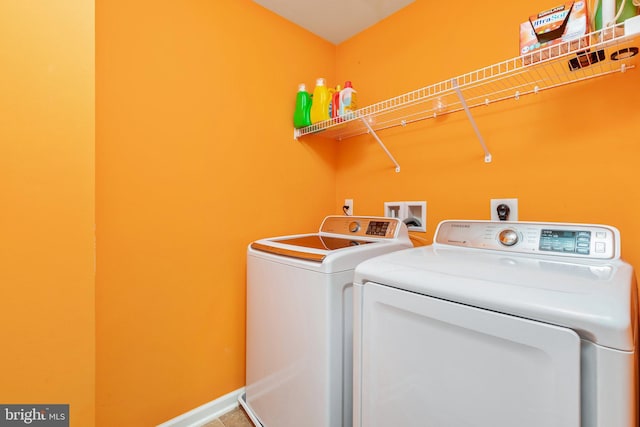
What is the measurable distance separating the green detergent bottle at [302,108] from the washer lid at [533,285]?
1.18m

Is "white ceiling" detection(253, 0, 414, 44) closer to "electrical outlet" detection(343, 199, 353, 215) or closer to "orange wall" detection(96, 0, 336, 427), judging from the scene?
"orange wall" detection(96, 0, 336, 427)

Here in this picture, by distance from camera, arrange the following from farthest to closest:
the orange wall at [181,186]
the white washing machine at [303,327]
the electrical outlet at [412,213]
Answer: the electrical outlet at [412,213] → the orange wall at [181,186] → the white washing machine at [303,327]

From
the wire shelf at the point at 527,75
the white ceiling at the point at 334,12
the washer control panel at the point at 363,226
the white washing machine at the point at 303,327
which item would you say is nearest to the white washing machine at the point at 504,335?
the white washing machine at the point at 303,327

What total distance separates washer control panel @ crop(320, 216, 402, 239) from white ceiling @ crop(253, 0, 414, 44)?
136 cm

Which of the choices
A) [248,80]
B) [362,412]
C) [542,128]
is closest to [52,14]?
[248,80]

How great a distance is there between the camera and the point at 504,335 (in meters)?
0.64

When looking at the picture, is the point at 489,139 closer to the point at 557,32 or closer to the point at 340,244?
the point at 557,32

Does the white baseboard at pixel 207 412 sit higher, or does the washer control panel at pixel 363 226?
the washer control panel at pixel 363 226

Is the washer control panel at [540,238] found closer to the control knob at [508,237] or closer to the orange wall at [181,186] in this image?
the control knob at [508,237]

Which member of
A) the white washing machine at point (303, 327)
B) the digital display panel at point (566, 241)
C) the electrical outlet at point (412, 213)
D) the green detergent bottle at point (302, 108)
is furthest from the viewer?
the green detergent bottle at point (302, 108)

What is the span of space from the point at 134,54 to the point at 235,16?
2.16ft

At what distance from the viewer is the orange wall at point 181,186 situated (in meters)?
1.27

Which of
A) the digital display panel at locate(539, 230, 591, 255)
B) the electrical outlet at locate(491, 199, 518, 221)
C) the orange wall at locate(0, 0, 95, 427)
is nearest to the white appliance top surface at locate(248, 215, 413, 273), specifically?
the electrical outlet at locate(491, 199, 518, 221)

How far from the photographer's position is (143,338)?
1359 mm
